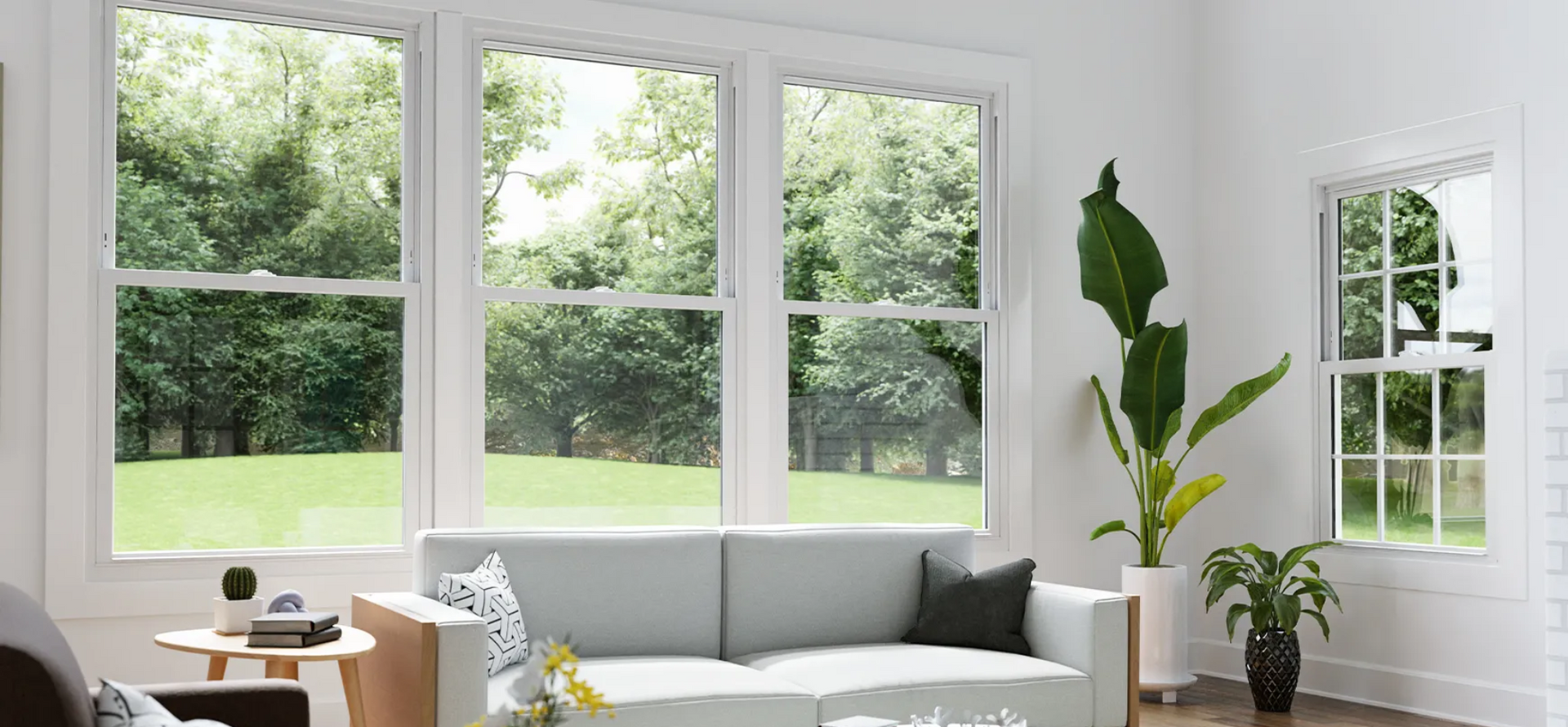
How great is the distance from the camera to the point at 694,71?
Answer: 16.6 ft

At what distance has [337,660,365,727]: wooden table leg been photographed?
3420mm

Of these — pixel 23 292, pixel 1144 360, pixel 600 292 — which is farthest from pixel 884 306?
pixel 23 292

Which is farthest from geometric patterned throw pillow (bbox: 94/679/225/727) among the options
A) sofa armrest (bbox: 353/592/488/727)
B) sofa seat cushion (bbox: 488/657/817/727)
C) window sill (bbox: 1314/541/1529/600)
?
window sill (bbox: 1314/541/1529/600)

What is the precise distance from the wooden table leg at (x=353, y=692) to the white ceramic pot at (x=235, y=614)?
0.98 feet

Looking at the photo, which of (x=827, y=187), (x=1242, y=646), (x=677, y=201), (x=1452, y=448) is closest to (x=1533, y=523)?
(x=1452, y=448)

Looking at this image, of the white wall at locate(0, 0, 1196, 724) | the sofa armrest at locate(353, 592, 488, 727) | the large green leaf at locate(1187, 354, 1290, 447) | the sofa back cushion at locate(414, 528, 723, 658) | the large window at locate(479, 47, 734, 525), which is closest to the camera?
the sofa armrest at locate(353, 592, 488, 727)

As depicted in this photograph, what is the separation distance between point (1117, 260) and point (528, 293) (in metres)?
2.32

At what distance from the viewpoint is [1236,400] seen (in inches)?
204

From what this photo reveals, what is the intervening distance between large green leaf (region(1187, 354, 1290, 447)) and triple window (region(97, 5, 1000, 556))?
861 millimetres

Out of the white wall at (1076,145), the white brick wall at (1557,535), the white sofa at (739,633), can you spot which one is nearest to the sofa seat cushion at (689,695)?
the white sofa at (739,633)

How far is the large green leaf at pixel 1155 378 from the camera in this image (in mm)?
5094

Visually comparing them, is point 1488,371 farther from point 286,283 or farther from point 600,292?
point 286,283

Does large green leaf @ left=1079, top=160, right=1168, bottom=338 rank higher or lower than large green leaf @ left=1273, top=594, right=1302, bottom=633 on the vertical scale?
higher

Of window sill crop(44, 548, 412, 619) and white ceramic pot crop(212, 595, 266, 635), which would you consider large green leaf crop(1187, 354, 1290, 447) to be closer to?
window sill crop(44, 548, 412, 619)
